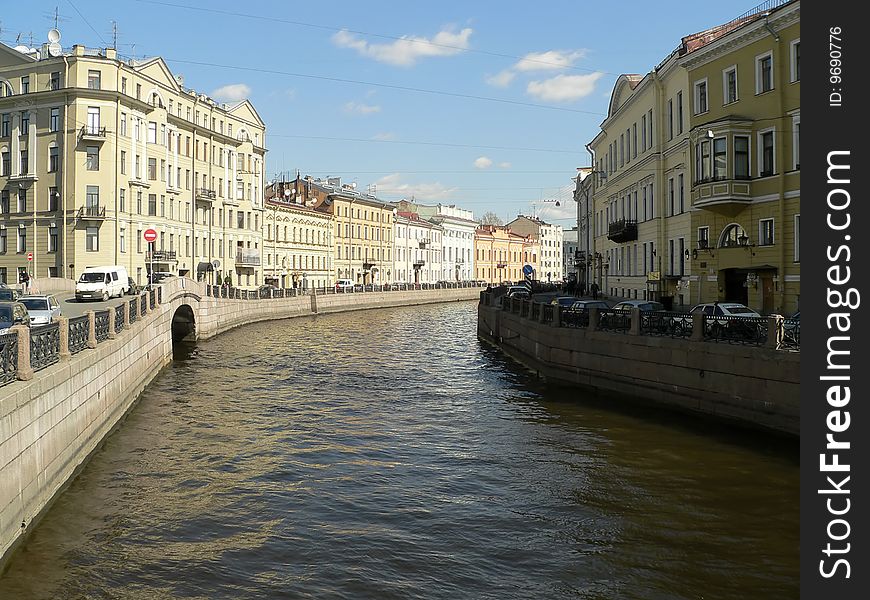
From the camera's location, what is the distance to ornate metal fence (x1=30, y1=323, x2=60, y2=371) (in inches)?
488

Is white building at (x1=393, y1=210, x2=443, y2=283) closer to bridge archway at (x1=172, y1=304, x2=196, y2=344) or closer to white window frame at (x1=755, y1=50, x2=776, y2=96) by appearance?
bridge archway at (x1=172, y1=304, x2=196, y2=344)

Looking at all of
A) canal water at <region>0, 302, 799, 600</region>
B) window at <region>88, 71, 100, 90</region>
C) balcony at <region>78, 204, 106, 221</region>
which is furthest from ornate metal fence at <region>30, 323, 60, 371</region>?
window at <region>88, 71, 100, 90</region>

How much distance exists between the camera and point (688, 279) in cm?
3291

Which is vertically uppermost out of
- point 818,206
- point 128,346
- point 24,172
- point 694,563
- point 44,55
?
point 44,55

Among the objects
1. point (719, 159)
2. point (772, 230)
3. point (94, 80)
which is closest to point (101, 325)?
point (719, 159)

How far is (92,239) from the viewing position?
2103 inches

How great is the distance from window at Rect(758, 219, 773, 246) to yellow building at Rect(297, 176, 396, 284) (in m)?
67.0

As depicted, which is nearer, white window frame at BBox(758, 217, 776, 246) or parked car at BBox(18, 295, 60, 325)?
parked car at BBox(18, 295, 60, 325)

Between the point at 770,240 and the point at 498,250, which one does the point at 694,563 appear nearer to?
the point at 770,240

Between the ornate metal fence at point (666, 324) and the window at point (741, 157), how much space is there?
925 cm

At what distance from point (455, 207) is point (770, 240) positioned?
10205 centimetres

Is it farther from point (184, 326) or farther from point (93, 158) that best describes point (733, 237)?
point (93, 158)

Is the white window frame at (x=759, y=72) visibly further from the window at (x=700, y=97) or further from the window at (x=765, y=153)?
the window at (x=700, y=97)

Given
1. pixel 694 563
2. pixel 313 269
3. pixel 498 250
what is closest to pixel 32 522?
pixel 694 563
